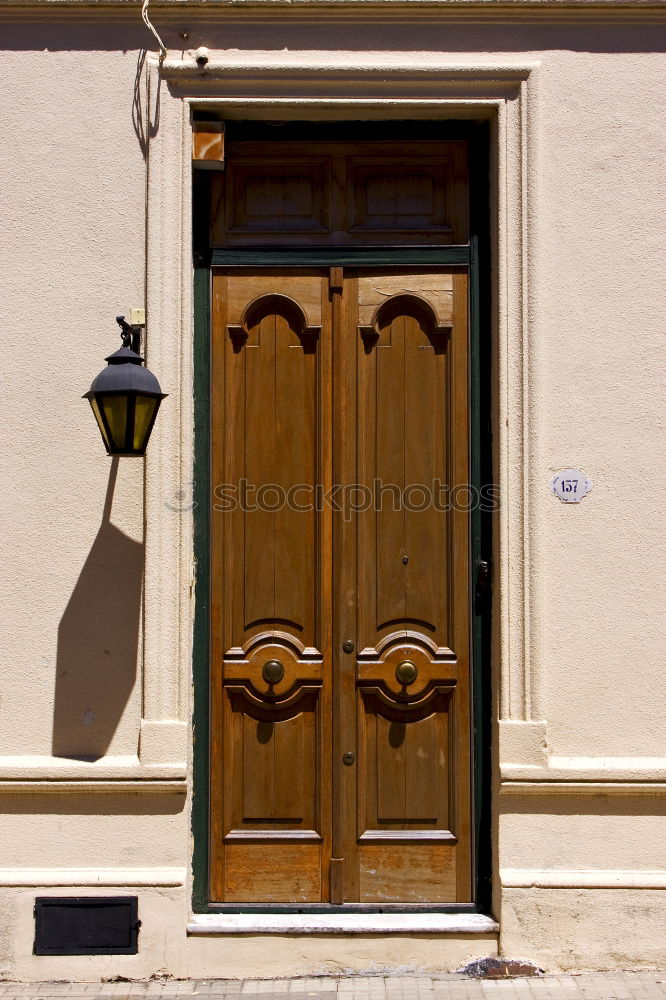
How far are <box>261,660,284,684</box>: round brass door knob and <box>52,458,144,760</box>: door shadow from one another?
1.93 ft

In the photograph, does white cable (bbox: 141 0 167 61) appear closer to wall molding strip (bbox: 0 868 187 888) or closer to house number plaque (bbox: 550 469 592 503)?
house number plaque (bbox: 550 469 592 503)

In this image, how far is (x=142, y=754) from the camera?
3.90m

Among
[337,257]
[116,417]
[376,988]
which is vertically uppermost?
[337,257]

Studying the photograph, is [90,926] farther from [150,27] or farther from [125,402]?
[150,27]

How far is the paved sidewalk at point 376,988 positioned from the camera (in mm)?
3697

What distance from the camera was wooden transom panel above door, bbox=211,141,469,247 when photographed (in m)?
4.19

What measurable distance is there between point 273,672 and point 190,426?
1.18 meters

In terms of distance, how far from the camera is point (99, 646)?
397cm

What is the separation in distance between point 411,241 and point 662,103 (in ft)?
4.20

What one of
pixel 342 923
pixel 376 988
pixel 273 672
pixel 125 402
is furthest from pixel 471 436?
pixel 376 988

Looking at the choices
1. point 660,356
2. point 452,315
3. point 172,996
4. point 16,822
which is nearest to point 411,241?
point 452,315

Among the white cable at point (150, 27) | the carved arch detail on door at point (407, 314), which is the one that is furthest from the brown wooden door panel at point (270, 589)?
the white cable at point (150, 27)

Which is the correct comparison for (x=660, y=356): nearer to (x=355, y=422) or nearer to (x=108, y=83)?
(x=355, y=422)

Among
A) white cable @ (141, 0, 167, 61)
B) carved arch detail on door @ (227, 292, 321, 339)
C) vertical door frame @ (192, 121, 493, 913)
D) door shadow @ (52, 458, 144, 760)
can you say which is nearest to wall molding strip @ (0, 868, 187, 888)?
vertical door frame @ (192, 121, 493, 913)
